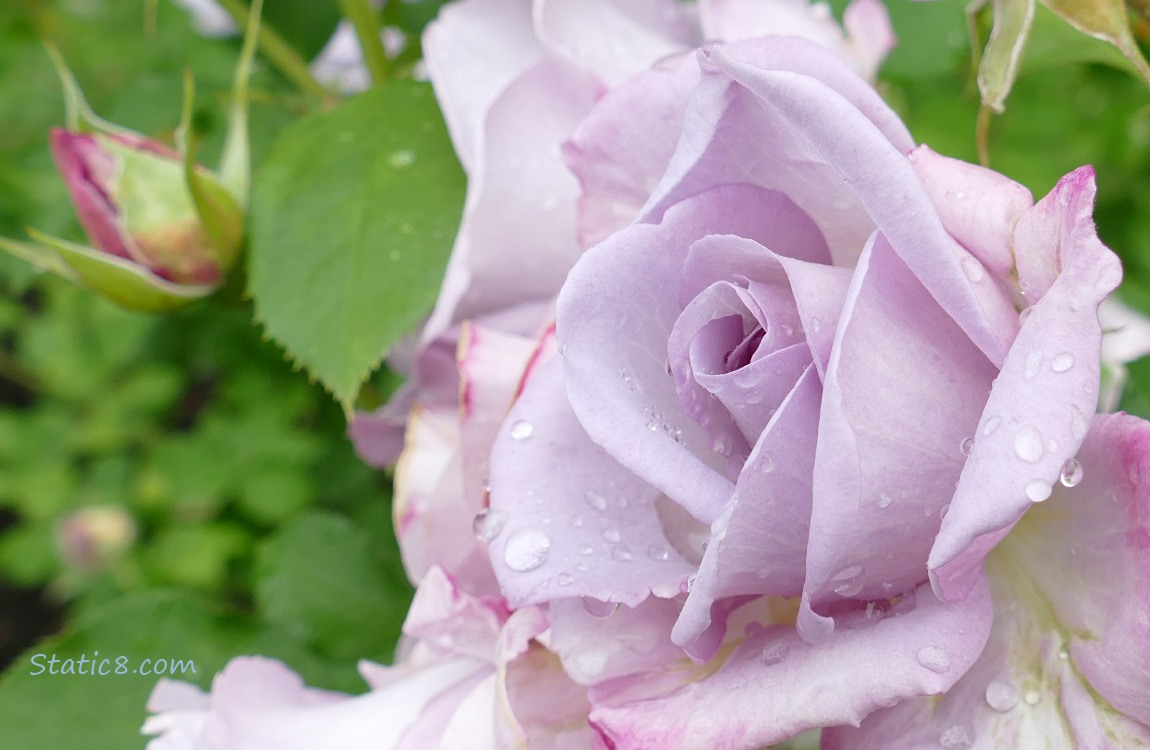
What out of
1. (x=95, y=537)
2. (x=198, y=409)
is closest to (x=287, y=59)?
(x=95, y=537)

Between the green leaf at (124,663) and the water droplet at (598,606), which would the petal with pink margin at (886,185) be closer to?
the water droplet at (598,606)

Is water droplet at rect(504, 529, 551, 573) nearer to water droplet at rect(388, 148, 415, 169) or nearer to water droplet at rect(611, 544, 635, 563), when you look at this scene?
water droplet at rect(611, 544, 635, 563)

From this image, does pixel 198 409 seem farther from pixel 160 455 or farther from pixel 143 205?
pixel 143 205

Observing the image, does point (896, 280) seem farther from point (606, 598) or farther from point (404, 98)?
point (404, 98)

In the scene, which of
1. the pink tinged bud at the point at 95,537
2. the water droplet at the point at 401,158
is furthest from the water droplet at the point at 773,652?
the pink tinged bud at the point at 95,537

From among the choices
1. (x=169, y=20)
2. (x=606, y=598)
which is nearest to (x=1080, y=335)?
(x=606, y=598)

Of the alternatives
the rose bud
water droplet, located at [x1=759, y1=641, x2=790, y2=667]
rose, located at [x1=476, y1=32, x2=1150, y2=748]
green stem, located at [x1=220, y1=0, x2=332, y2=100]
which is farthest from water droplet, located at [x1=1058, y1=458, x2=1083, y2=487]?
green stem, located at [x1=220, y1=0, x2=332, y2=100]

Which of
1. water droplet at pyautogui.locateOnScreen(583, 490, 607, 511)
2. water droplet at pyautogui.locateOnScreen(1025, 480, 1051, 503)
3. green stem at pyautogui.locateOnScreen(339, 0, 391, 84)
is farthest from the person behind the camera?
green stem at pyautogui.locateOnScreen(339, 0, 391, 84)
